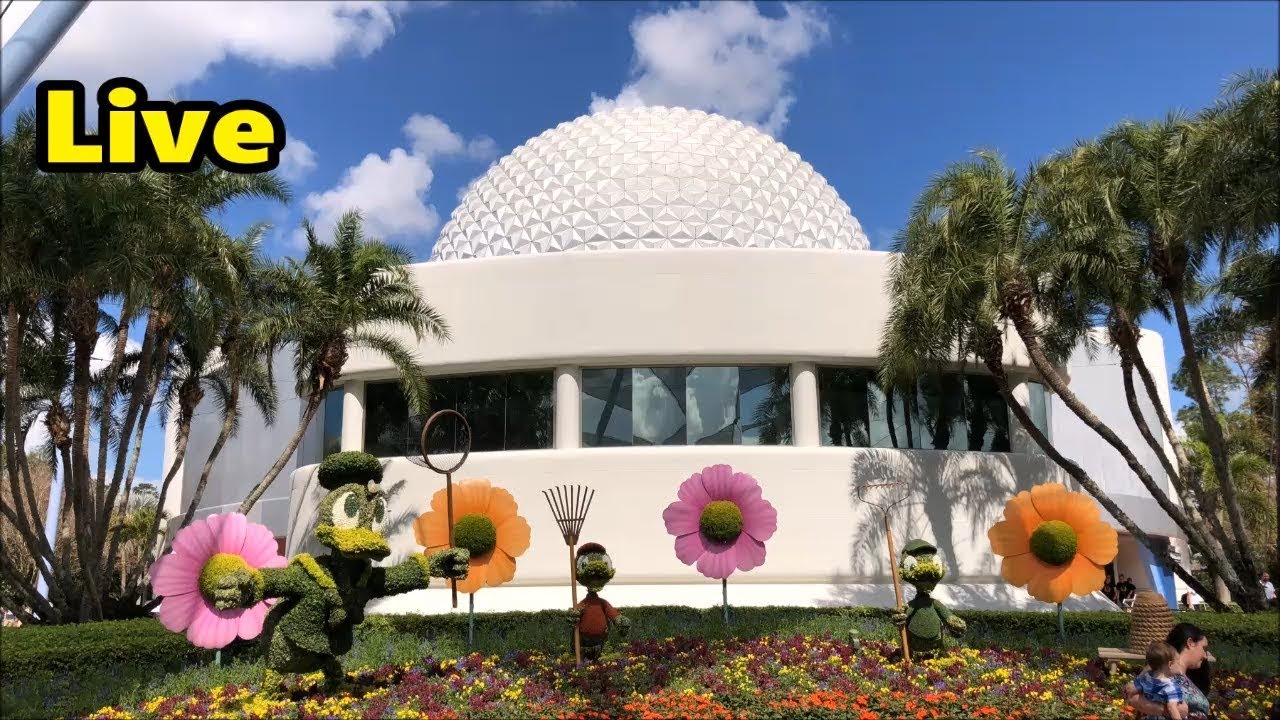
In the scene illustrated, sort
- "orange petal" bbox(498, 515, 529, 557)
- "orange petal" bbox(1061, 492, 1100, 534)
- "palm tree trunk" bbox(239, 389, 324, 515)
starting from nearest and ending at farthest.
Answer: "orange petal" bbox(1061, 492, 1100, 534) → "orange petal" bbox(498, 515, 529, 557) → "palm tree trunk" bbox(239, 389, 324, 515)

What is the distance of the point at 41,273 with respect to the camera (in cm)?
1316

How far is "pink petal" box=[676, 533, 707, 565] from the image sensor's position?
40.9 feet

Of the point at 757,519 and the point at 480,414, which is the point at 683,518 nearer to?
the point at 757,519

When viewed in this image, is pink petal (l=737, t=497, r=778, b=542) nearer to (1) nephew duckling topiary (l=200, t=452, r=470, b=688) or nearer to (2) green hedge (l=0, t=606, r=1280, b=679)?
(2) green hedge (l=0, t=606, r=1280, b=679)

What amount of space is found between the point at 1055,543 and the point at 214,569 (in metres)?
9.82

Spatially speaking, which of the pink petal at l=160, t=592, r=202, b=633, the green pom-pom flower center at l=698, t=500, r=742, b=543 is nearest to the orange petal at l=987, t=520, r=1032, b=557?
the green pom-pom flower center at l=698, t=500, r=742, b=543

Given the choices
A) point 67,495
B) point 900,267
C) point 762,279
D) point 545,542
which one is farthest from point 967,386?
point 67,495

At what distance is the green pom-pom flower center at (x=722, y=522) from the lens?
490 inches

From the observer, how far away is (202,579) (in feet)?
29.7

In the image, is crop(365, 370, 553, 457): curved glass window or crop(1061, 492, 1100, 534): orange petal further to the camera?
crop(365, 370, 553, 457): curved glass window

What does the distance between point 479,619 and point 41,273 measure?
7747 millimetres

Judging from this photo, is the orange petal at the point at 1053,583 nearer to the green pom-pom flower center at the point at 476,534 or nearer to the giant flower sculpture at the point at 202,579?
the green pom-pom flower center at the point at 476,534

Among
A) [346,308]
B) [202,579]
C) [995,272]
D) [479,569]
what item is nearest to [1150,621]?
[995,272]

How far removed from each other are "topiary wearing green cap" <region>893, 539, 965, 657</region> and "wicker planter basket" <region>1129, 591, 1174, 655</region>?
5.81 ft
